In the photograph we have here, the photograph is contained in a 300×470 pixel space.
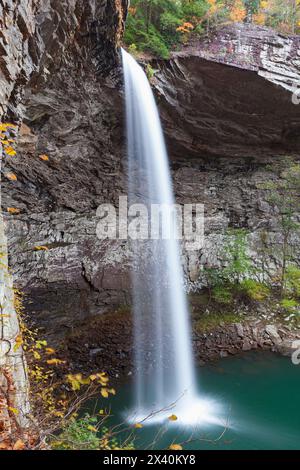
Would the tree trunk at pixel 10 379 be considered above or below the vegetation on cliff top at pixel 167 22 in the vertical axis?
below

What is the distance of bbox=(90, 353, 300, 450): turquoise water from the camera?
5414mm

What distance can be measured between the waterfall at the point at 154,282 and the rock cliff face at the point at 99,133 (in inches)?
16.5

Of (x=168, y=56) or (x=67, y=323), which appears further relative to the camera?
(x=67, y=323)

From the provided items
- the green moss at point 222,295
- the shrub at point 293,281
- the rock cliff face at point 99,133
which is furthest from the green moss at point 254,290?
the rock cliff face at point 99,133

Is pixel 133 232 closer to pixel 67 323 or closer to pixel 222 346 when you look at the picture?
pixel 67 323

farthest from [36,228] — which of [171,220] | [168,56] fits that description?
[168,56]

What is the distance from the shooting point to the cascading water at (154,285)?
752 centimetres

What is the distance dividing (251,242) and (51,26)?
9834 millimetres

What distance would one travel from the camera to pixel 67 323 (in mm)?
8930

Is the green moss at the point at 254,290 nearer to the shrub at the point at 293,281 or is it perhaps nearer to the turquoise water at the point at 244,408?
the shrub at the point at 293,281

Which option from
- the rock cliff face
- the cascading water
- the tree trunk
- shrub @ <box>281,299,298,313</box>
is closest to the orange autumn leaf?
the tree trunk

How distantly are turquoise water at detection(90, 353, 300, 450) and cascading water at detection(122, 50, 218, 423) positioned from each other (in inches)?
17.6

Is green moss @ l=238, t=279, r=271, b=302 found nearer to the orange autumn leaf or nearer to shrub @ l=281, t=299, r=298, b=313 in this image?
shrub @ l=281, t=299, r=298, b=313
